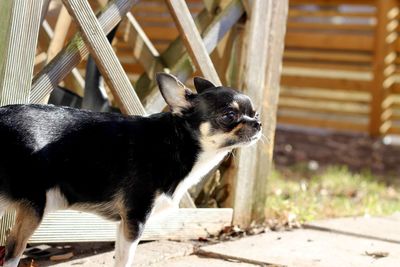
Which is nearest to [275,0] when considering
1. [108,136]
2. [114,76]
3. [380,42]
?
[114,76]

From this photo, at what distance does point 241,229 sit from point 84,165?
1.81 meters

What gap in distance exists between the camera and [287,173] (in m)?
7.83

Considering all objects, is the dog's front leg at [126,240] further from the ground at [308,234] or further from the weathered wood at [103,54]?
the weathered wood at [103,54]

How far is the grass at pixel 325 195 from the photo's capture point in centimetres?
534

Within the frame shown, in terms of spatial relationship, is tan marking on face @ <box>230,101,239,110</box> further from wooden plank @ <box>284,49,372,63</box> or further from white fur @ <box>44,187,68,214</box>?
wooden plank @ <box>284,49,372,63</box>

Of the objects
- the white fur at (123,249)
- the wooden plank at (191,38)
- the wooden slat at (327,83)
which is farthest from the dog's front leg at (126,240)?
the wooden slat at (327,83)

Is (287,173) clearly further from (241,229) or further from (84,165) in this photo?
(84,165)

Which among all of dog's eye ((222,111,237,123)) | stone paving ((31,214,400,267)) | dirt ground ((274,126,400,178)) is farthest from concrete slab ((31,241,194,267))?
dirt ground ((274,126,400,178))

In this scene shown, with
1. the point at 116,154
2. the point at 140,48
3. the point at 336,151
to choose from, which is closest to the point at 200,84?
the point at 116,154

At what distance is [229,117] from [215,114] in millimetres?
65

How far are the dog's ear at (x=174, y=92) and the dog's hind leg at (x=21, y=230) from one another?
0.77 m

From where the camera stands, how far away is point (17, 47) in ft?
10.8

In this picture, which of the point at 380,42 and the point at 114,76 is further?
the point at 380,42

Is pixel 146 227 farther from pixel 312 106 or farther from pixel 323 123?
pixel 312 106
